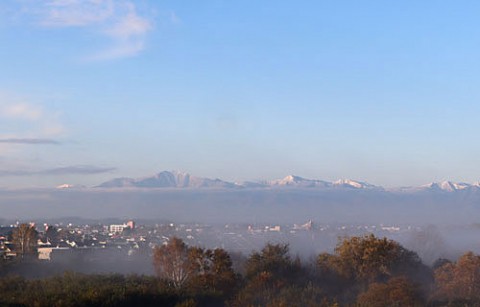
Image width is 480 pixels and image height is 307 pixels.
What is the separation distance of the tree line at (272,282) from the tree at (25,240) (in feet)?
29.4

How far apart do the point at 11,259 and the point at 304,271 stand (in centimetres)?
2263

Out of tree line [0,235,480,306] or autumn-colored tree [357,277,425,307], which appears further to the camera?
autumn-colored tree [357,277,425,307]

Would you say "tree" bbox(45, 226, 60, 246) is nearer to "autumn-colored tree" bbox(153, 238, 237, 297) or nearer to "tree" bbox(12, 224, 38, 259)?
"tree" bbox(12, 224, 38, 259)

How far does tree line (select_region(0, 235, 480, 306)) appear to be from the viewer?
3222 centimetres

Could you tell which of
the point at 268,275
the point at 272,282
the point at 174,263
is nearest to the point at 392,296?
the point at 272,282

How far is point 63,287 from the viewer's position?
111 ft

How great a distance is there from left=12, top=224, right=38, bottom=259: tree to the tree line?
8963 mm

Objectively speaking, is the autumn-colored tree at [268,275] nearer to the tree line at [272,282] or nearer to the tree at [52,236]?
the tree line at [272,282]

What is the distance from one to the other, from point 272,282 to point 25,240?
32909mm

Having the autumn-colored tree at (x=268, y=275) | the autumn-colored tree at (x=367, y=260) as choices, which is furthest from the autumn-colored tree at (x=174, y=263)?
the autumn-colored tree at (x=367, y=260)

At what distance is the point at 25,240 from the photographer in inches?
2645

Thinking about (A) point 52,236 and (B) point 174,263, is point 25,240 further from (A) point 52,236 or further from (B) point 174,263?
(A) point 52,236

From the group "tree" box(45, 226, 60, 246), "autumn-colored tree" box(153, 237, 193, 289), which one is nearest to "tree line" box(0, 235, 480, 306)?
"autumn-colored tree" box(153, 237, 193, 289)

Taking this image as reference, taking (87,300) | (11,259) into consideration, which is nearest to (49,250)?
(11,259)
